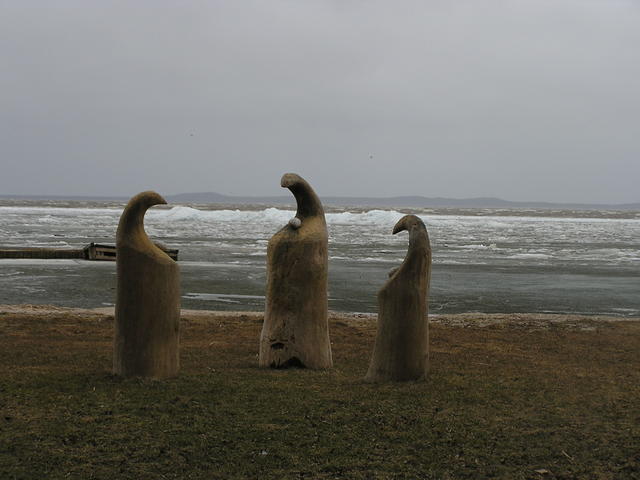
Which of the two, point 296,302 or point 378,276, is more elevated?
point 296,302

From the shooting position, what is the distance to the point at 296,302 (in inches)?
329

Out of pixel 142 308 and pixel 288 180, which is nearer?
pixel 142 308

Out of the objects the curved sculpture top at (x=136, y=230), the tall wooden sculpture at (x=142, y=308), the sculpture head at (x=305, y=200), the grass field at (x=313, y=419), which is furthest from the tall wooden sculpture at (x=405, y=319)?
the curved sculpture top at (x=136, y=230)

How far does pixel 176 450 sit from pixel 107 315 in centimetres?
771

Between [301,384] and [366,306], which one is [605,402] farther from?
[366,306]

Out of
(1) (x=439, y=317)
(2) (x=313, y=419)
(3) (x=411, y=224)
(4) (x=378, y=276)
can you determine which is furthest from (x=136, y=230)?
(4) (x=378, y=276)

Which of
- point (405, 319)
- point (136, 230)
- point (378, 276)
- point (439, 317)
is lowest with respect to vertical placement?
point (439, 317)

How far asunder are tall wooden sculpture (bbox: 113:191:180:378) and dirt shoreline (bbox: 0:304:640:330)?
5079 millimetres

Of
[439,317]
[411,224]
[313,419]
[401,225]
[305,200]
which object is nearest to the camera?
[313,419]

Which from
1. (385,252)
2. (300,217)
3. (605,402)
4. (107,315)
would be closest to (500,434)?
(605,402)

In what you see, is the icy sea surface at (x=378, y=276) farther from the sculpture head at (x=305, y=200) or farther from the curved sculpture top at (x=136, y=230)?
the curved sculpture top at (x=136, y=230)

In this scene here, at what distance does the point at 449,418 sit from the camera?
6438 mm

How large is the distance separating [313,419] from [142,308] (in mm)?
2163

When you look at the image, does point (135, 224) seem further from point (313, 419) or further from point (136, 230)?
point (313, 419)
